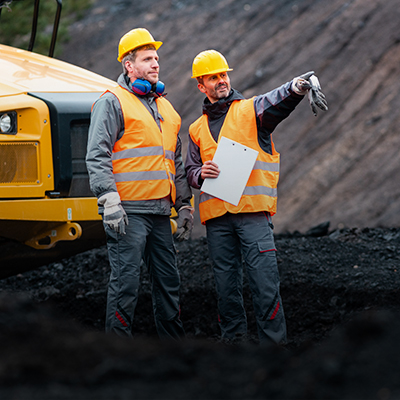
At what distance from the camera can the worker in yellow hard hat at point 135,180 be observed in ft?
14.8

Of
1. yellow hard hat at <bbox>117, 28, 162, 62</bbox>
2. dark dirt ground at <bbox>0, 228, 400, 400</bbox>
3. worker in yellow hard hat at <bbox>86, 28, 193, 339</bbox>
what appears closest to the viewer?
dark dirt ground at <bbox>0, 228, 400, 400</bbox>

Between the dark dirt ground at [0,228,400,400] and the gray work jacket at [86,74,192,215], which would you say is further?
the gray work jacket at [86,74,192,215]

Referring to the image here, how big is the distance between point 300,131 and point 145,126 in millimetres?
11789

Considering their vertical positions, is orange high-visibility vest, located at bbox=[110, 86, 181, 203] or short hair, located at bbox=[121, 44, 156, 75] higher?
short hair, located at bbox=[121, 44, 156, 75]

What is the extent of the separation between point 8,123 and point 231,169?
186cm

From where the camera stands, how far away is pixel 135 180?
4680mm

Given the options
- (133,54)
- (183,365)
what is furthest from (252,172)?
(183,365)

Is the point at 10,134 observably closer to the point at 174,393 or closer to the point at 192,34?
the point at 174,393

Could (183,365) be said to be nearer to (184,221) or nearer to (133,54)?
(184,221)

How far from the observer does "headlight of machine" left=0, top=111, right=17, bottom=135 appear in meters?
4.96

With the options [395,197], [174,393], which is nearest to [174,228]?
[174,393]

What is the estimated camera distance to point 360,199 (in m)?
13.1

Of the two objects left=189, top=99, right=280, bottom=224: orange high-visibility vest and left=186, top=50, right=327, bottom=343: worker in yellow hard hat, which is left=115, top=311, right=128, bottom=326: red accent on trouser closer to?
left=186, top=50, right=327, bottom=343: worker in yellow hard hat

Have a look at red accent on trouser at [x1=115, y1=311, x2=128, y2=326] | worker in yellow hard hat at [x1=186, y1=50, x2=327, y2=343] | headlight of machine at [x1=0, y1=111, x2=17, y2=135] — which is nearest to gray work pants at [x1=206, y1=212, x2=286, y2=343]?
worker in yellow hard hat at [x1=186, y1=50, x2=327, y2=343]
